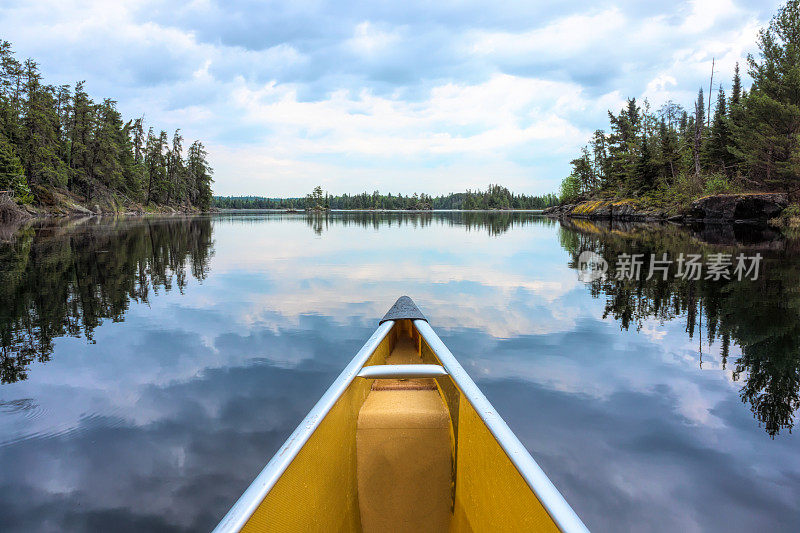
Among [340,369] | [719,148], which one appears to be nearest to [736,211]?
[719,148]

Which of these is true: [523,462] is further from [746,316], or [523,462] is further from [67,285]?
[67,285]

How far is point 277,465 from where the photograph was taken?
1695 millimetres

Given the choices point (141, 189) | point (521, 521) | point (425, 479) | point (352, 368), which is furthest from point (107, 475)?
point (141, 189)

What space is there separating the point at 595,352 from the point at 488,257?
12065 mm

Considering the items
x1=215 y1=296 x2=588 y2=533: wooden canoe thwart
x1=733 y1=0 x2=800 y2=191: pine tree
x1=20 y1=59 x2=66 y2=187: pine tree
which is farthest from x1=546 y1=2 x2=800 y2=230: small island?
x1=20 y1=59 x2=66 y2=187: pine tree

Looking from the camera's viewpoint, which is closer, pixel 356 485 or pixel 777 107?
pixel 356 485

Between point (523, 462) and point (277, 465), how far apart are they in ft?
3.33

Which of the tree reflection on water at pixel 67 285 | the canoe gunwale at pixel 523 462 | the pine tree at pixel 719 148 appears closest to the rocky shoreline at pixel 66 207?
the tree reflection on water at pixel 67 285

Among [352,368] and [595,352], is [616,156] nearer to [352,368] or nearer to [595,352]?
[595,352]

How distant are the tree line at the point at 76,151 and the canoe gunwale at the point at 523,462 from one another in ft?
153

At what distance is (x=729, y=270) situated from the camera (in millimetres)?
11977

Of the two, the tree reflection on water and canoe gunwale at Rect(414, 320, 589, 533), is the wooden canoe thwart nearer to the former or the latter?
canoe gunwale at Rect(414, 320, 589, 533)

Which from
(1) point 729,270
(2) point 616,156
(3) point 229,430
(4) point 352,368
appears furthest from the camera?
(2) point 616,156

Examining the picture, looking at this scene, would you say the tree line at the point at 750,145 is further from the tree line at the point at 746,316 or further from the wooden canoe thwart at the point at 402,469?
the wooden canoe thwart at the point at 402,469
